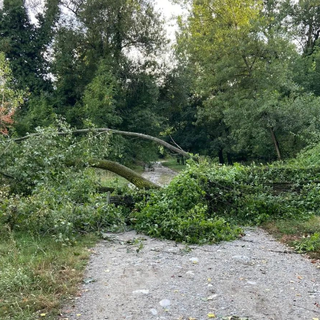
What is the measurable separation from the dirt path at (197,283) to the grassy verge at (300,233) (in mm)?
220

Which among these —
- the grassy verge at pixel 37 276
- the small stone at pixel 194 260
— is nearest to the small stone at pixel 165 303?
the grassy verge at pixel 37 276

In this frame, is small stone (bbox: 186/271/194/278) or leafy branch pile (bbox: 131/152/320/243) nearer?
small stone (bbox: 186/271/194/278)

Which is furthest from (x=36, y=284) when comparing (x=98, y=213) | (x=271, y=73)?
(x=271, y=73)

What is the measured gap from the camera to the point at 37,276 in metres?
3.14

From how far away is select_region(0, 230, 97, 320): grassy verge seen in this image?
264 cm

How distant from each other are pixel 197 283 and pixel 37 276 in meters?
1.68

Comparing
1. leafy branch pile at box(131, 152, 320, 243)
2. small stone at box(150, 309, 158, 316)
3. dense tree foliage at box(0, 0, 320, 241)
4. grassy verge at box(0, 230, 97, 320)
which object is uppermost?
dense tree foliage at box(0, 0, 320, 241)

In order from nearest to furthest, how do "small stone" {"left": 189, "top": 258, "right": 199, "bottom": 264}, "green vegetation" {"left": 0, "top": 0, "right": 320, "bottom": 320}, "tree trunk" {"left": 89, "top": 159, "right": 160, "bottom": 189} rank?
"small stone" {"left": 189, "top": 258, "right": 199, "bottom": 264} < "green vegetation" {"left": 0, "top": 0, "right": 320, "bottom": 320} < "tree trunk" {"left": 89, "top": 159, "right": 160, "bottom": 189}

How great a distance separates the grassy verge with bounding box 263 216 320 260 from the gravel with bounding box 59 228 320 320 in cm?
20

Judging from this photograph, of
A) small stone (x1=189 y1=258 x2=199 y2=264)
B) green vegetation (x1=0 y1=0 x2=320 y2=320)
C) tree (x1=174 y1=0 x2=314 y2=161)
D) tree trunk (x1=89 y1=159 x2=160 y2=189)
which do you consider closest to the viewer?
small stone (x1=189 y1=258 x2=199 y2=264)

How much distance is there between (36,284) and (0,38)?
19828mm

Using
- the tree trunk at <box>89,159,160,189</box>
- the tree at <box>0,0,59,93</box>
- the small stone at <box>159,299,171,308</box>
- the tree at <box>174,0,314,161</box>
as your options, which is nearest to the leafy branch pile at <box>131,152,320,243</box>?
the tree trunk at <box>89,159,160,189</box>

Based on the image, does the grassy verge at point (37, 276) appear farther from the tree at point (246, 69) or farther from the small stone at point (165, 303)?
the tree at point (246, 69)

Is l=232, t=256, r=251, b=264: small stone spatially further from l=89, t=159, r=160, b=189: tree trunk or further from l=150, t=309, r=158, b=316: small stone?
l=89, t=159, r=160, b=189: tree trunk
